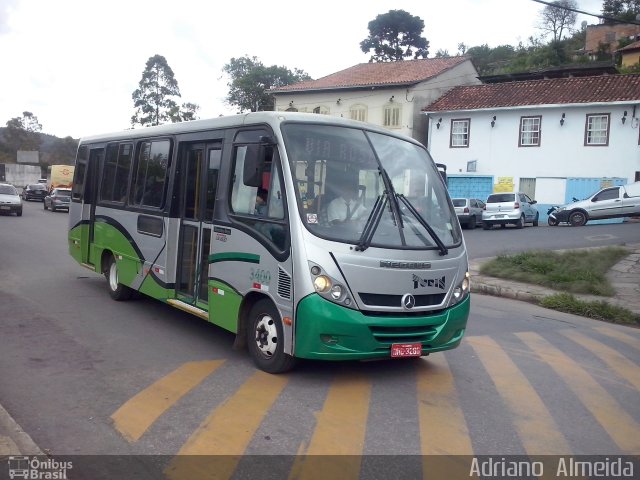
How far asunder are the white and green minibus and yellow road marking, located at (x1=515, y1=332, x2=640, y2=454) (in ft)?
4.55

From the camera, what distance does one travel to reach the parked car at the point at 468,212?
93.8ft

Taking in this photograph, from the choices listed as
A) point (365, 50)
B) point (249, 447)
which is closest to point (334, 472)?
point (249, 447)

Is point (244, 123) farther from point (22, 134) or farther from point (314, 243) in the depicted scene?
point (22, 134)

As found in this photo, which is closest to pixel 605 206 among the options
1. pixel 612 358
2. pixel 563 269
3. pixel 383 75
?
pixel 563 269

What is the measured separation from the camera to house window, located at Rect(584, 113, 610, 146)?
3136 cm

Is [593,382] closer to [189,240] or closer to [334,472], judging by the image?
[334,472]

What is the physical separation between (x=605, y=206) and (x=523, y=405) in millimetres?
22743

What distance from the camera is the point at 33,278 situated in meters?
12.4

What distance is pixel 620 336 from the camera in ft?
32.3

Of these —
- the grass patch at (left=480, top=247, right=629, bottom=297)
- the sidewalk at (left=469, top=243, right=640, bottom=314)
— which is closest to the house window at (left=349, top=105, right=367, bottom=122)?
the grass patch at (left=480, top=247, right=629, bottom=297)

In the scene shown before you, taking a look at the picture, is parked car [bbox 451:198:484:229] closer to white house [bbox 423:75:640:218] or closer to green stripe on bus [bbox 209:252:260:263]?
white house [bbox 423:75:640:218]

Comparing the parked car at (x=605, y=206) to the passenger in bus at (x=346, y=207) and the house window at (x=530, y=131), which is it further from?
the passenger in bus at (x=346, y=207)

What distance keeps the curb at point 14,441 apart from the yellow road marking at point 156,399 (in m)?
0.66

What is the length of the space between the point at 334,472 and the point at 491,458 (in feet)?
4.01
